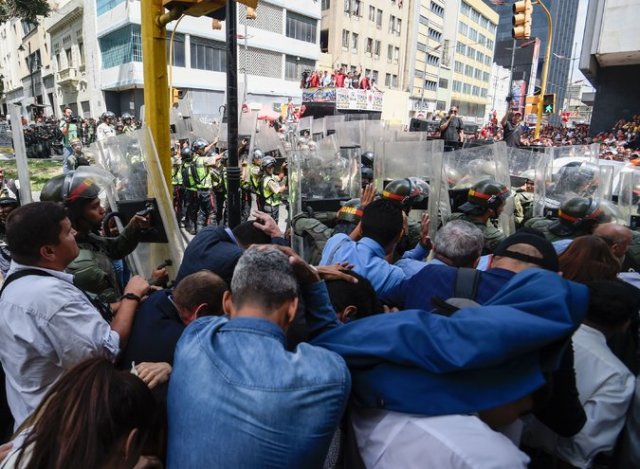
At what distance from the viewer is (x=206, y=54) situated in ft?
116

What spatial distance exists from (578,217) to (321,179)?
101 inches

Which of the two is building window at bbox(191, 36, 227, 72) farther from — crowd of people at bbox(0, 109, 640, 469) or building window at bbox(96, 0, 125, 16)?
crowd of people at bbox(0, 109, 640, 469)

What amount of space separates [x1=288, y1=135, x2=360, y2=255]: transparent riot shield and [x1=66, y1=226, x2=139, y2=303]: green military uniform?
184cm

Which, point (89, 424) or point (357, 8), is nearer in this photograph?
point (89, 424)

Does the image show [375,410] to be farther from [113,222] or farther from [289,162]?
[289,162]

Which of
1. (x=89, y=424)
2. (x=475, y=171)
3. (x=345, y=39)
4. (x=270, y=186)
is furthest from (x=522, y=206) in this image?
(x=345, y=39)

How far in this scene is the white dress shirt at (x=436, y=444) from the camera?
1.07 meters

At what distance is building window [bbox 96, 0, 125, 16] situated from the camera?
32.5 meters

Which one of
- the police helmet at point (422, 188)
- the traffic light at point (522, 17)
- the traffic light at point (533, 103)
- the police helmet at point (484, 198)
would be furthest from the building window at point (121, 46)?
the police helmet at point (484, 198)

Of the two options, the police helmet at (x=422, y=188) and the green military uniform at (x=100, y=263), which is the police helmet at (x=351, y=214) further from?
the green military uniform at (x=100, y=263)

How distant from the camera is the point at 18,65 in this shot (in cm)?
5722

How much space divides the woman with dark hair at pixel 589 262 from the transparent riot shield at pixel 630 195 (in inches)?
106

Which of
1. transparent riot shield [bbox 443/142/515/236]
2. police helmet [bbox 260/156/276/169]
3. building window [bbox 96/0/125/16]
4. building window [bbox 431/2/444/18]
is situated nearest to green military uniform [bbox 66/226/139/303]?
transparent riot shield [bbox 443/142/515/236]

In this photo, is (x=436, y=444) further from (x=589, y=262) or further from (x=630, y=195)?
(x=630, y=195)
